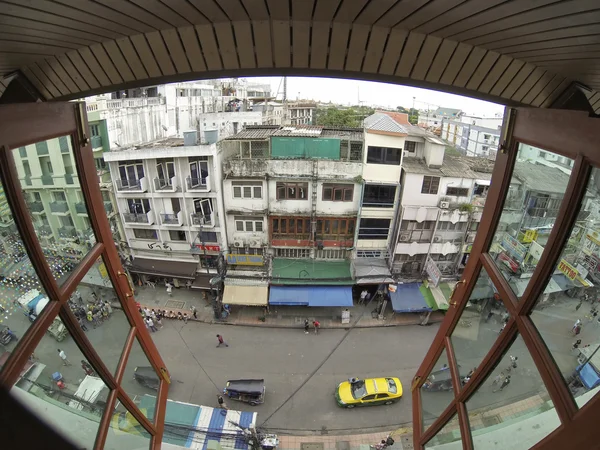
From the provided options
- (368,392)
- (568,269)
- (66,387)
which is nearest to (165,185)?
(368,392)

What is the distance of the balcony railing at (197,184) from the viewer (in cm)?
1670

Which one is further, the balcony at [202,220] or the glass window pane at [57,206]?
the balcony at [202,220]

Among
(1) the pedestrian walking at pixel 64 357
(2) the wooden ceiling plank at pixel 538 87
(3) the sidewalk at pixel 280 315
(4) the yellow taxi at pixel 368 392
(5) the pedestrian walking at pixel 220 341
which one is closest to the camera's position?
(2) the wooden ceiling plank at pixel 538 87

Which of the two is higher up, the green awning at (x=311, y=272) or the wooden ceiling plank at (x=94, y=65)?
the wooden ceiling plank at (x=94, y=65)

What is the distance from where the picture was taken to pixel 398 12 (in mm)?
2002

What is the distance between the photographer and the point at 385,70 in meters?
2.59

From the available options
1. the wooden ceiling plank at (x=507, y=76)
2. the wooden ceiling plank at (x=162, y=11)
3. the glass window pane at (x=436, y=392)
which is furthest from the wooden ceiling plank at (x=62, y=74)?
the glass window pane at (x=436, y=392)

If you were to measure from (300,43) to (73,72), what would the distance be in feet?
5.70

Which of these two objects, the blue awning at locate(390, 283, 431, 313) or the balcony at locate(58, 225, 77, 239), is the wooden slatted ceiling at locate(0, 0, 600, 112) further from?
the blue awning at locate(390, 283, 431, 313)

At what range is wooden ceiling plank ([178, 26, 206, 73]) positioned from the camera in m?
2.30

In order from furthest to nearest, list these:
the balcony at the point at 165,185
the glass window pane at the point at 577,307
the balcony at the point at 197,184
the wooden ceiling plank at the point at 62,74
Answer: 1. the balcony at the point at 165,185
2. the balcony at the point at 197,184
3. the wooden ceiling plank at the point at 62,74
4. the glass window pane at the point at 577,307

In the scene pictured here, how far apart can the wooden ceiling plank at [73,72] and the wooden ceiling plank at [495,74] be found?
3.12m

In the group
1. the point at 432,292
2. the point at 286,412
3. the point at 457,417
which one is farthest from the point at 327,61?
the point at 432,292

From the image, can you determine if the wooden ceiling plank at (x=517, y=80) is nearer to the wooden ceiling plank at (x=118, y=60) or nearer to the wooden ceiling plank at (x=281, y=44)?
the wooden ceiling plank at (x=281, y=44)
